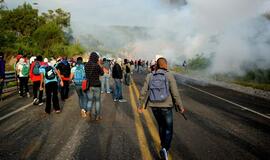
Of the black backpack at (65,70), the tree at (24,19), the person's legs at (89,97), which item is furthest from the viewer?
the tree at (24,19)

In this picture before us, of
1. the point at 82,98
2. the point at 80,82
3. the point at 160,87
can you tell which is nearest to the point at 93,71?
the point at 80,82

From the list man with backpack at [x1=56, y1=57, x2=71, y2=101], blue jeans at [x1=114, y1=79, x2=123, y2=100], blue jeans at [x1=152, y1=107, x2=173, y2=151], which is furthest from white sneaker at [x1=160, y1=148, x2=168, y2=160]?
man with backpack at [x1=56, y1=57, x2=71, y2=101]

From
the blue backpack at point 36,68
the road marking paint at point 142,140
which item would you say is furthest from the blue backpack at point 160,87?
the blue backpack at point 36,68

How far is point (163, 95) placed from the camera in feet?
16.0

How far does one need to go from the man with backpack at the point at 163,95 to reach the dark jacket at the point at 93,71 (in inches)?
128

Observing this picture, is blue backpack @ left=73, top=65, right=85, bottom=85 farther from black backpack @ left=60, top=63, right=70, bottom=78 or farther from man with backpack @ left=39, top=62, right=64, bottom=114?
black backpack @ left=60, top=63, right=70, bottom=78

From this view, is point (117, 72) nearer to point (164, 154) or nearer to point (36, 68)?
point (36, 68)

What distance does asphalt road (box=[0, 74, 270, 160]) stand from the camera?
535cm

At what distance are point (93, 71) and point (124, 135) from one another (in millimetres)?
2300

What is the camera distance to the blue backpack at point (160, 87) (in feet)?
16.0

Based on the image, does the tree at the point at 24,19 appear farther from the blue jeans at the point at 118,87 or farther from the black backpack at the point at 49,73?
the black backpack at the point at 49,73

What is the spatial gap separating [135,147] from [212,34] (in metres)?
30.5

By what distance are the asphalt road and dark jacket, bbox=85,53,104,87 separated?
42.5 inches

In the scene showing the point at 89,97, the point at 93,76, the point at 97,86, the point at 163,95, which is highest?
the point at 93,76
